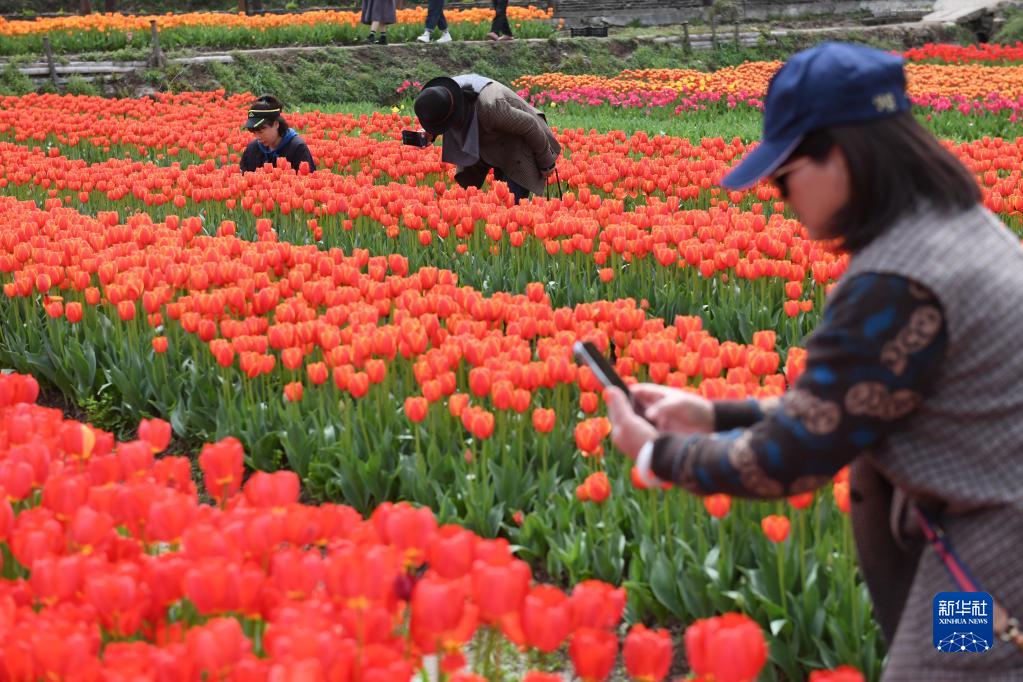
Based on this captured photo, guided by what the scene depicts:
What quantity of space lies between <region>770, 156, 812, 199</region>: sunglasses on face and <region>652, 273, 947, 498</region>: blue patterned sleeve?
23 cm

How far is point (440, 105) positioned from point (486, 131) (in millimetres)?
647

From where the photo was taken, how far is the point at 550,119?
17156 mm

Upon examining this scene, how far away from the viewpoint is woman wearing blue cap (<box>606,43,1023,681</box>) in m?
1.87

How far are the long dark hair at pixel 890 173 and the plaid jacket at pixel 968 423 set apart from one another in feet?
0.11

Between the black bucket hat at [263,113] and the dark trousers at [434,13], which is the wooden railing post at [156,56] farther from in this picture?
the black bucket hat at [263,113]

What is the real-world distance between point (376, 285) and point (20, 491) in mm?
2586

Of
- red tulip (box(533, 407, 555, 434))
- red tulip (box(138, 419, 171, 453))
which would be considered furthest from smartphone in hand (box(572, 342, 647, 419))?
red tulip (box(533, 407, 555, 434))

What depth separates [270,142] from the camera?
9875 millimetres

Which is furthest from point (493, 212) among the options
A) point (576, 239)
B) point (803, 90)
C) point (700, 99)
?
point (700, 99)

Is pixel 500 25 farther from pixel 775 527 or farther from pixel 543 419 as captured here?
pixel 775 527

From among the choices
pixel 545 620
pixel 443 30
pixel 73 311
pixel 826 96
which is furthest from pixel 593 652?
pixel 443 30

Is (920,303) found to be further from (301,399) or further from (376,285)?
(376,285)

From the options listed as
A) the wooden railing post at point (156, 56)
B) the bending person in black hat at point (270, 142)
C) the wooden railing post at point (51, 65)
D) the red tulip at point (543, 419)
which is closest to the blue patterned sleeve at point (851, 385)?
the red tulip at point (543, 419)

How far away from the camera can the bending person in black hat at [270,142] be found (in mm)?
9656
